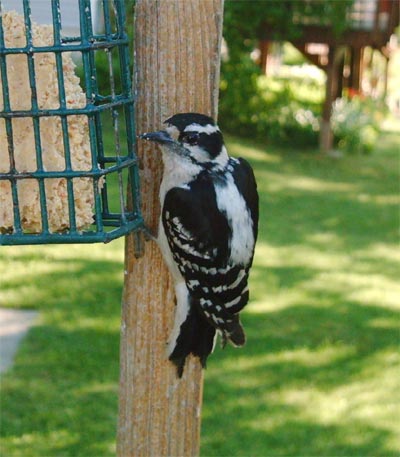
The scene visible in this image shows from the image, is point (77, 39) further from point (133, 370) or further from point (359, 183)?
point (359, 183)

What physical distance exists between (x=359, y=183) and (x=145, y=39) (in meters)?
9.40

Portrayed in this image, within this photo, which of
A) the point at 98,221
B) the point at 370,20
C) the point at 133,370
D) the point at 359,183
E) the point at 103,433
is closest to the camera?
the point at 98,221

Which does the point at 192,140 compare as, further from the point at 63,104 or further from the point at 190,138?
the point at 63,104

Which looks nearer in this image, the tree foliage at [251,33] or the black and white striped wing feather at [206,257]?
the black and white striped wing feather at [206,257]

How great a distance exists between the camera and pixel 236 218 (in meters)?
3.14

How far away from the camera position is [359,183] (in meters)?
12.0

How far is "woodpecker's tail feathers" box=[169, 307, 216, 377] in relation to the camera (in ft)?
9.93

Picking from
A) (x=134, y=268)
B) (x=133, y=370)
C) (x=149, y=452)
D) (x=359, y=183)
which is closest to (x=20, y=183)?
(x=134, y=268)

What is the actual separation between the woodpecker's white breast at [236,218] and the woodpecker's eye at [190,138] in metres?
0.17

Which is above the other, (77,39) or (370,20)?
(77,39)

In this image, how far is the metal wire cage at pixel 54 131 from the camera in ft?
9.01

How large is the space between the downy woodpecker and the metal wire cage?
0.40ft

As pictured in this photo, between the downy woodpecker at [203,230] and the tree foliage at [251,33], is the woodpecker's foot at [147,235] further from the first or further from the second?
the tree foliage at [251,33]

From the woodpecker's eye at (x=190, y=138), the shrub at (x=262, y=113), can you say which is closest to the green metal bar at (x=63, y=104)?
the woodpecker's eye at (x=190, y=138)
